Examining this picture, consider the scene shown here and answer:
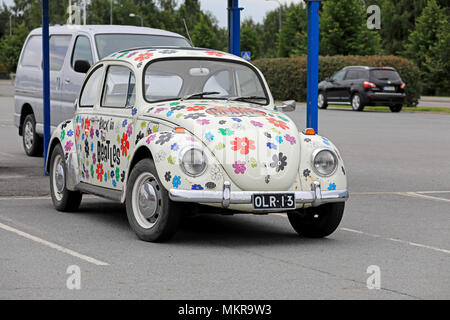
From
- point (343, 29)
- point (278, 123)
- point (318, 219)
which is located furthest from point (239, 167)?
point (343, 29)

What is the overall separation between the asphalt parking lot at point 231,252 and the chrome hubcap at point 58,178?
0.79ft

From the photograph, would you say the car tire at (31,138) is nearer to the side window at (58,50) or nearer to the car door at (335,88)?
the side window at (58,50)

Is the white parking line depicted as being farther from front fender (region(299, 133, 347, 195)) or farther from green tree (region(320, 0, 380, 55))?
green tree (region(320, 0, 380, 55))

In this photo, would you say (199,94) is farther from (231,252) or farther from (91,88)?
(231,252)

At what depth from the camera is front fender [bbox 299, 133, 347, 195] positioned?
26.1 ft

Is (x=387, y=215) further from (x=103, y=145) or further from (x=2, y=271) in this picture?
(x=2, y=271)

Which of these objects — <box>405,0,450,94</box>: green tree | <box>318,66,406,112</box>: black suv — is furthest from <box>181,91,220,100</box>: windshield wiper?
<box>405,0,450,94</box>: green tree

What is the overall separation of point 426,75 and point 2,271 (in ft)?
200

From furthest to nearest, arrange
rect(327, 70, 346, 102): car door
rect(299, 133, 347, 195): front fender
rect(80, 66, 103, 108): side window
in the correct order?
rect(327, 70, 346, 102): car door
rect(80, 66, 103, 108): side window
rect(299, 133, 347, 195): front fender

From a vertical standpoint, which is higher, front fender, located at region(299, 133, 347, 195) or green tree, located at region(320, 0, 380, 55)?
green tree, located at region(320, 0, 380, 55)

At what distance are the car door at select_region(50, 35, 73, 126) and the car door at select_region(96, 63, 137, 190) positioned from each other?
5.34m
